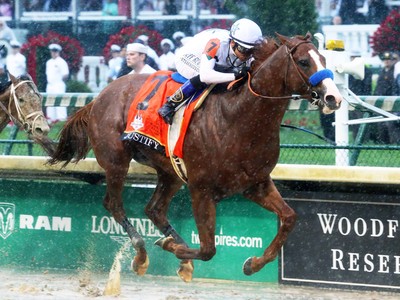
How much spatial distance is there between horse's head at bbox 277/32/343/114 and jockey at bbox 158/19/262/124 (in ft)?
0.94

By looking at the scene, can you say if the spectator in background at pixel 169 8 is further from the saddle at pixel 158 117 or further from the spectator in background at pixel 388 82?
the saddle at pixel 158 117

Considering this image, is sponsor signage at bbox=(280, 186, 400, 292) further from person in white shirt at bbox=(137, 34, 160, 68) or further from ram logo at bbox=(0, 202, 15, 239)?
person in white shirt at bbox=(137, 34, 160, 68)

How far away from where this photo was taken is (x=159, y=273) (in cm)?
870

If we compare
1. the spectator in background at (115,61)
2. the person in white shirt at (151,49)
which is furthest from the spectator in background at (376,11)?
the spectator in background at (115,61)

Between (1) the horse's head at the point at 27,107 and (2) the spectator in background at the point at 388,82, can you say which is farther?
(2) the spectator in background at the point at 388,82

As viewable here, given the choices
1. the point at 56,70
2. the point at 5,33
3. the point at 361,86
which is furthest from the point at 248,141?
the point at 5,33

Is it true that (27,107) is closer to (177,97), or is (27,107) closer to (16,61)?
(177,97)

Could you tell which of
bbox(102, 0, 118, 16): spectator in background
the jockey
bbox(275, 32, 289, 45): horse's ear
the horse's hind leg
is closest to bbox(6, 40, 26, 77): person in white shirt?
bbox(102, 0, 118, 16): spectator in background

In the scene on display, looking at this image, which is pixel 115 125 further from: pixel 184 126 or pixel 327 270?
pixel 327 270

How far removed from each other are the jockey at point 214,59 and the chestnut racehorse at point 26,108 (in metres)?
1.40

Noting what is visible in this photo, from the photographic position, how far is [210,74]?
7.04 meters

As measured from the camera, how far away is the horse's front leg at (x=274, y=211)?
705 cm

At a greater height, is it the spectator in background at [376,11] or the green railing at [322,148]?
the spectator in background at [376,11]

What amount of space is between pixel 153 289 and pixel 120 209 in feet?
2.24
